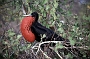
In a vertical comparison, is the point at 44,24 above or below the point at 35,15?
below

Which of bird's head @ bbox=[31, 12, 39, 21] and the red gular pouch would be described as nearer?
the red gular pouch

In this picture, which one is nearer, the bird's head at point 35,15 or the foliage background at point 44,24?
the foliage background at point 44,24

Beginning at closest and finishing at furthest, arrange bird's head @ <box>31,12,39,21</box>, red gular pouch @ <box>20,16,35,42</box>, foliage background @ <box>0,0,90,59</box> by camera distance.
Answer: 1. foliage background @ <box>0,0,90,59</box>
2. red gular pouch @ <box>20,16,35,42</box>
3. bird's head @ <box>31,12,39,21</box>

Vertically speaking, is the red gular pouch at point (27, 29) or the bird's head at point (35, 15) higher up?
the bird's head at point (35, 15)

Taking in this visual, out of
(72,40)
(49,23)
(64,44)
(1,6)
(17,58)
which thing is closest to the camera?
(72,40)

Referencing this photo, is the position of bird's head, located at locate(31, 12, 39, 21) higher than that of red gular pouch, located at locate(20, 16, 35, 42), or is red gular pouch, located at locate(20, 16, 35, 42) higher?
bird's head, located at locate(31, 12, 39, 21)

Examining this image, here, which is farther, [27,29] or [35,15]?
[35,15]

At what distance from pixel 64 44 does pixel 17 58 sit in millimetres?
781

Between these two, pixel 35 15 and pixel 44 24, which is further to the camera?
pixel 35 15

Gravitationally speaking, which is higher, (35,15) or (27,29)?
(35,15)

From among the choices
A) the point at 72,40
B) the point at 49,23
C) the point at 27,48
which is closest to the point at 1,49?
the point at 27,48

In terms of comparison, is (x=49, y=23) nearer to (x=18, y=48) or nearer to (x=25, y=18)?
(x=25, y=18)

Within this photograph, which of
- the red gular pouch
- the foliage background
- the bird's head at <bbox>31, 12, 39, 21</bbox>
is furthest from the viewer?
the bird's head at <bbox>31, 12, 39, 21</bbox>

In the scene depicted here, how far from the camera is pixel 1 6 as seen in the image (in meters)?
5.50
